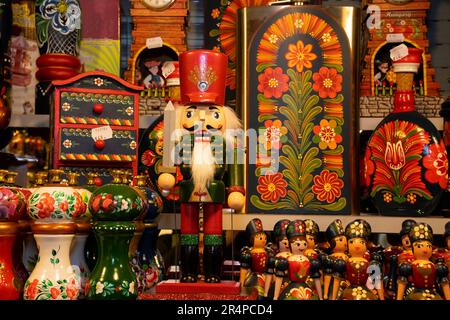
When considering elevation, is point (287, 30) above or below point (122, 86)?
above

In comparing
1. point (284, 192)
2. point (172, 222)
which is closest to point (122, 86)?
point (172, 222)

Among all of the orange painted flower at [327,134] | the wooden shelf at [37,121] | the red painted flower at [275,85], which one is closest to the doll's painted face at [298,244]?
the orange painted flower at [327,134]

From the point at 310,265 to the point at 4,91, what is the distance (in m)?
1.48

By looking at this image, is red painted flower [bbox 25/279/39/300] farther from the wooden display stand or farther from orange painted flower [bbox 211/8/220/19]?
orange painted flower [bbox 211/8/220/19]

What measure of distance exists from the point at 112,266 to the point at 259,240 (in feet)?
1.60

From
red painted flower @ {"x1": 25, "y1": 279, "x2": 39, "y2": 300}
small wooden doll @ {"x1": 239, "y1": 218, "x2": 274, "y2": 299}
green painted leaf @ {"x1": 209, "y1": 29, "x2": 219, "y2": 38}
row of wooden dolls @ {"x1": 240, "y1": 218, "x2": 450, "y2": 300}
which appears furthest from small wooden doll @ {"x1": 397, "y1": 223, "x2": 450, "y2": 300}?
green painted leaf @ {"x1": 209, "y1": 29, "x2": 219, "y2": 38}

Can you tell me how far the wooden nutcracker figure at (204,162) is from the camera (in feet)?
6.57

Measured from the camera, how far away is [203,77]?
6.86 feet

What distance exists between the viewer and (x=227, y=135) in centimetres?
208

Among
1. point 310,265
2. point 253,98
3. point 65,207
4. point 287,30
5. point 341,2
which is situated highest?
point 341,2

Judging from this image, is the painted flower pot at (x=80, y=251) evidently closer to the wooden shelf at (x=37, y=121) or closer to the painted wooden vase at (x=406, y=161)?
the wooden shelf at (x=37, y=121)

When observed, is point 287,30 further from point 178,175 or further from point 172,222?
point 172,222

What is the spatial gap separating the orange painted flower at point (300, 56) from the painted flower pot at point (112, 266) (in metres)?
0.97

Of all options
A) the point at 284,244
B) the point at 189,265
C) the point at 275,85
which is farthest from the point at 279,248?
the point at 275,85
